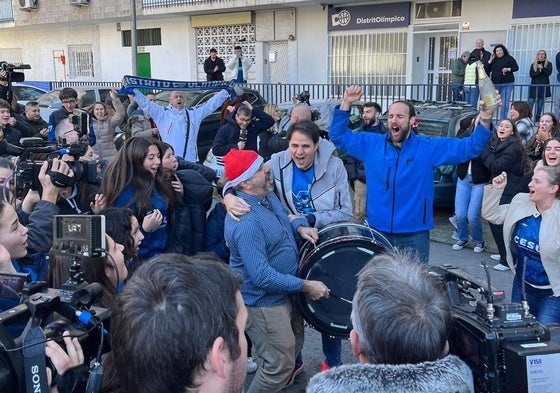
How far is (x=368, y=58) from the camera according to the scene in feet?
62.1

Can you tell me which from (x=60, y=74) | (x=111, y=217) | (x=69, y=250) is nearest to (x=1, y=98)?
(x=111, y=217)

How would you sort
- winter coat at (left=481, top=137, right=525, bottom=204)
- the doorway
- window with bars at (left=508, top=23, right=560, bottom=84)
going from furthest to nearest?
the doorway < window with bars at (left=508, top=23, right=560, bottom=84) < winter coat at (left=481, top=137, right=525, bottom=204)

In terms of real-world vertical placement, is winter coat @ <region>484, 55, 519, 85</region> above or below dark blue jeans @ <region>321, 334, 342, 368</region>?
above

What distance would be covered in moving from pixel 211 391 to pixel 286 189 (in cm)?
269

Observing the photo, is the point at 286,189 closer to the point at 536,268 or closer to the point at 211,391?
the point at 536,268

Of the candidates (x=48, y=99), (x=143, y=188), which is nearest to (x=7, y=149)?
(x=143, y=188)

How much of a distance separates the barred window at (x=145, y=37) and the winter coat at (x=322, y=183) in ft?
70.9

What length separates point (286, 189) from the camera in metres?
4.23

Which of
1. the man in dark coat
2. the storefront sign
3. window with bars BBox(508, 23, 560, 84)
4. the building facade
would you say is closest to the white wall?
the building facade

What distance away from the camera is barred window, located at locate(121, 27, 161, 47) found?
24.6 meters

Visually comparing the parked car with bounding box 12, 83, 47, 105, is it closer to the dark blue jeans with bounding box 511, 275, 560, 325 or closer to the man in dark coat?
the man in dark coat

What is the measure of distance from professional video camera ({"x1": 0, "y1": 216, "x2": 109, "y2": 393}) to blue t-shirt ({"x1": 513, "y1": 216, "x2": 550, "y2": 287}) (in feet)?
9.84

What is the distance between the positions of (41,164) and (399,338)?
2.79 m

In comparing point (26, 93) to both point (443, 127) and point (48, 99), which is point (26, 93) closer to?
point (48, 99)
